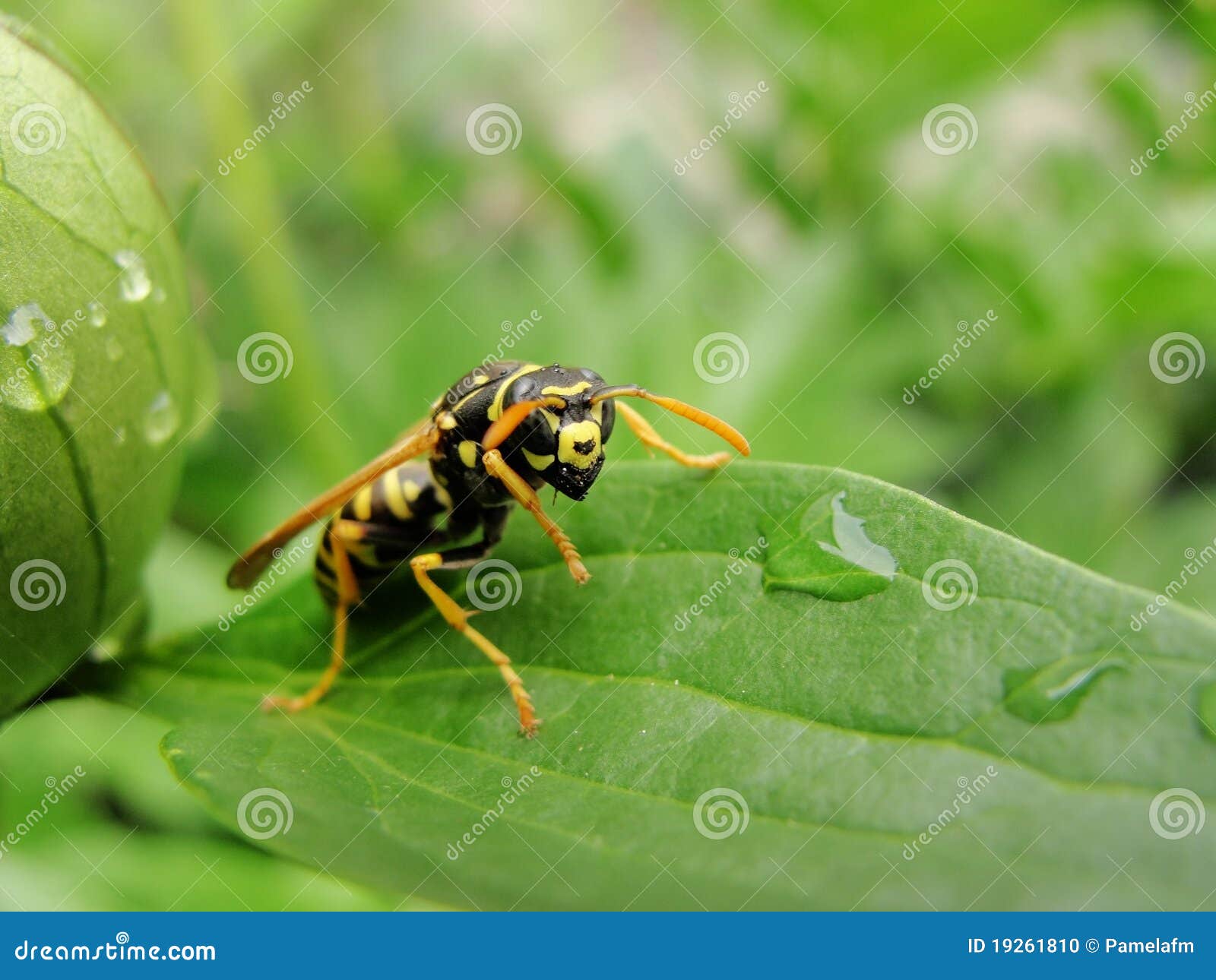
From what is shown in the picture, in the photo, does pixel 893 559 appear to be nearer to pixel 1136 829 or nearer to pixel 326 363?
pixel 1136 829

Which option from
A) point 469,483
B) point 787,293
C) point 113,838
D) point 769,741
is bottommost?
point 113,838

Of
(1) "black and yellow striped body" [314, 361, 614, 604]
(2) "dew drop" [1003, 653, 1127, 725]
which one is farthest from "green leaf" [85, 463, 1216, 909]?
(1) "black and yellow striped body" [314, 361, 614, 604]

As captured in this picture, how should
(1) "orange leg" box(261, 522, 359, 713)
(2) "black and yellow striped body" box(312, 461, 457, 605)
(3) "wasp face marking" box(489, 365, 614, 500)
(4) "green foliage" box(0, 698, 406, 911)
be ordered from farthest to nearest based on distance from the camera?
(4) "green foliage" box(0, 698, 406, 911) < (2) "black and yellow striped body" box(312, 461, 457, 605) < (1) "orange leg" box(261, 522, 359, 713) < (3) "wasp face marking" box(489, 365, 614, 500)

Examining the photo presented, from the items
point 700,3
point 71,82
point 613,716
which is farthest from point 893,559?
point 700,3

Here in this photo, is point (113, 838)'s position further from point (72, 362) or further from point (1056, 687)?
point (1056, 687)

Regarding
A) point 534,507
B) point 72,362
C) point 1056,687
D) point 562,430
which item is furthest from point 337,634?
point 1056,687

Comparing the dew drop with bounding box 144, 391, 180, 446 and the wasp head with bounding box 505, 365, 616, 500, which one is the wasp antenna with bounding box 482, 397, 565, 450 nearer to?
the wasp head with bounding box 505, 365, 616, 500

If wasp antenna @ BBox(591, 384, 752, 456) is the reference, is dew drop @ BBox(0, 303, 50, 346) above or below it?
below
